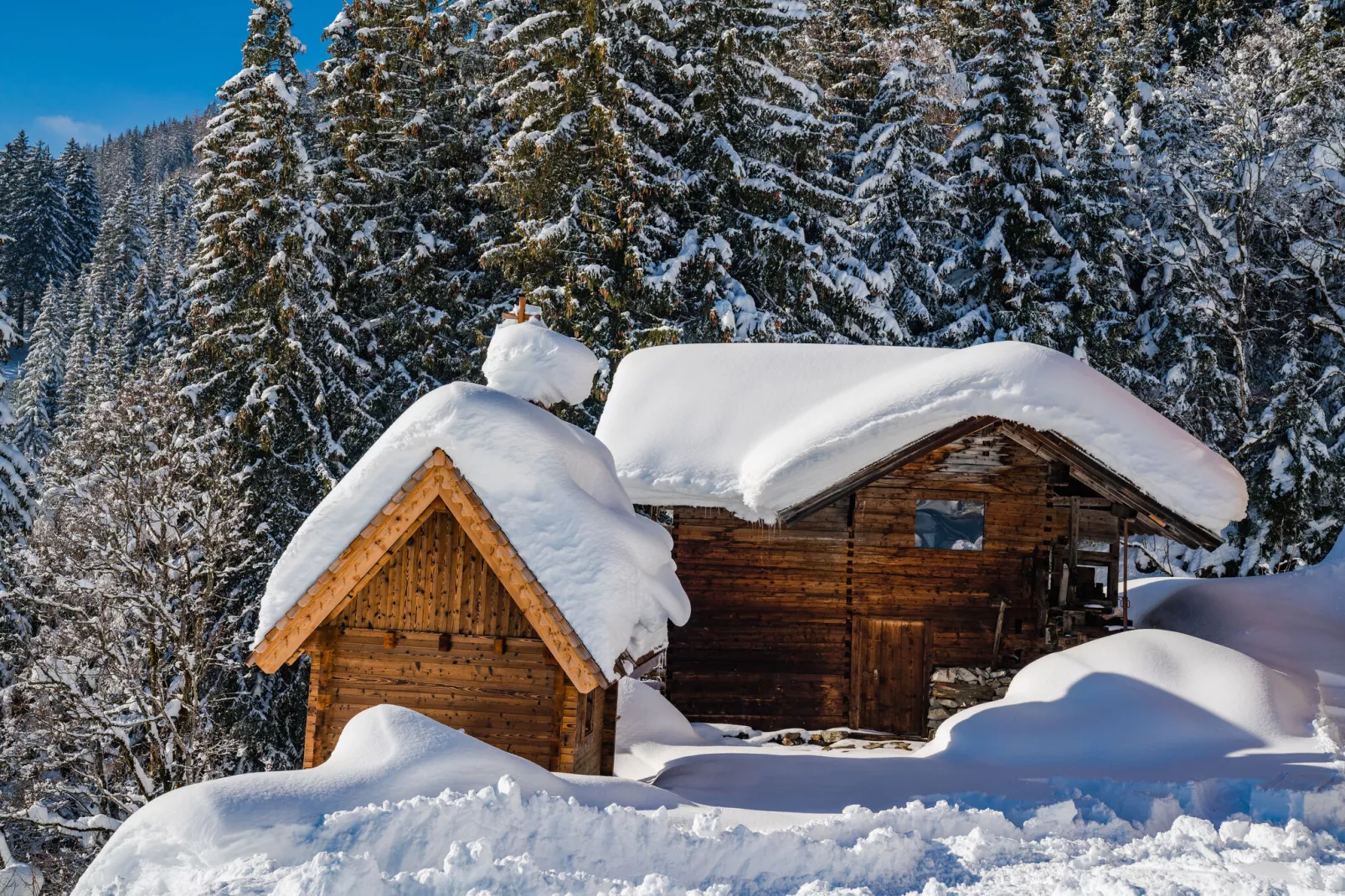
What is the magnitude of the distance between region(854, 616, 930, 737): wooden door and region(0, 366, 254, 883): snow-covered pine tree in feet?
41.6

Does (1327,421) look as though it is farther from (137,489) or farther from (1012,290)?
(137,489)

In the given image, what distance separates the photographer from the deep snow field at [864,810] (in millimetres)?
7371

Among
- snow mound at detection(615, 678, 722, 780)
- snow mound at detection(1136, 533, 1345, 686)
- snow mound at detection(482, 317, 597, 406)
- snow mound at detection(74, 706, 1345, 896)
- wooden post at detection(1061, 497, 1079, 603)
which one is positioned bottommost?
snow mound at detection(615, 678, 722, 780)

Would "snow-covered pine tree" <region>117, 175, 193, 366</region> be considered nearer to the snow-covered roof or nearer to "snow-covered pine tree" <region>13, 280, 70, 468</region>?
"snow-covered pine tree" <region>13, 280, 70, 468</region>

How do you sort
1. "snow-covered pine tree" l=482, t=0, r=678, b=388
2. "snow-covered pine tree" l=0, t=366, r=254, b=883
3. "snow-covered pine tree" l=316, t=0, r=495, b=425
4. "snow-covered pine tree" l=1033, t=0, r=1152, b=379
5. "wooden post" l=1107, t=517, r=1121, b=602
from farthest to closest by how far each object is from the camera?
1. "snow-covered pine tree" l=316, t=0, r=495, b=425
2. "snow-covered pine tree" l=1033, t=0, r=1152, b=379
3. "snow-covered pine tree" l=482, t=0, r=678, b=388
4. "snow-covered pine tree" l=0, t=366, r=254, b=883
5. "wooden post" l=1107, t=517, r=1121, b=602

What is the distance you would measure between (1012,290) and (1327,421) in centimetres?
827

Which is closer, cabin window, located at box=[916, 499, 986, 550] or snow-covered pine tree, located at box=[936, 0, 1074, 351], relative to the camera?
snow-covered pine tree, located at box=[936, 0, 1074, 351]

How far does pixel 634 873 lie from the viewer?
309 inches

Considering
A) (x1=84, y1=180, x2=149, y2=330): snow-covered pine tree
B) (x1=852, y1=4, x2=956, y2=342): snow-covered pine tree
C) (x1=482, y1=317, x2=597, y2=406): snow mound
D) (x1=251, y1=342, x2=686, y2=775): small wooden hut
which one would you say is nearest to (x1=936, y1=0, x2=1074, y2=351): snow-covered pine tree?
(x1=852, y1=4, x2=956, y2=342): snow-covered pine tree

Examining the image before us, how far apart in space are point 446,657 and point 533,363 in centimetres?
404

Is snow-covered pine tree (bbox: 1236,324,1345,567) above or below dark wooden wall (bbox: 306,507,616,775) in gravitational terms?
above

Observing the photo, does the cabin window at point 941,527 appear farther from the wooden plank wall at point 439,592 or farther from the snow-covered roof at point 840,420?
the wooden plank wall at point 439,592

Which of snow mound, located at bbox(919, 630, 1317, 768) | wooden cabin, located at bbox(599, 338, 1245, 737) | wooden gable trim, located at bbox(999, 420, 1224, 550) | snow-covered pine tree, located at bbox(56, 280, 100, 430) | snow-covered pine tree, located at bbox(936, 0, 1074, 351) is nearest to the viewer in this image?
snow mound, located at bbox(919, 630, 1317, 768)

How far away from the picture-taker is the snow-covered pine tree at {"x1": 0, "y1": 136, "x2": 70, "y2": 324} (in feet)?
260
